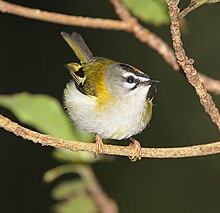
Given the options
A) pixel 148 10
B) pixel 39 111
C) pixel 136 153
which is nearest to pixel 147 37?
pixel 148 10

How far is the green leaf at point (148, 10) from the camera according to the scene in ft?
8.94

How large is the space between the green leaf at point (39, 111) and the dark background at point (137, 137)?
2.65 metres

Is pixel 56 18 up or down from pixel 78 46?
down

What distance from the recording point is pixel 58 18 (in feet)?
8.67

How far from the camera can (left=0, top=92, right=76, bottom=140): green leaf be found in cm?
260

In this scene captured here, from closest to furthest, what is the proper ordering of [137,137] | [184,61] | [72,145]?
[184,61]
[72,145]
[137,137]

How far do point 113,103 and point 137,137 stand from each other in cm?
241

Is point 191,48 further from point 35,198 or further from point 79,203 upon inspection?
point 79,203

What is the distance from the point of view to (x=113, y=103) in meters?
2.97

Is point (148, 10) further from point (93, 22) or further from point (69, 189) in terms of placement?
point (69, 189)

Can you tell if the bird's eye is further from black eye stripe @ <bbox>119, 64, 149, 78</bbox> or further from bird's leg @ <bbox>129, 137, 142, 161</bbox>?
bird's leg @ <bbox>129, 137, 142, 161</bbox>

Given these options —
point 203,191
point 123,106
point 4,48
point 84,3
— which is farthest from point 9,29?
point 123,106

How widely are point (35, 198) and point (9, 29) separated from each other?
6.15 ft

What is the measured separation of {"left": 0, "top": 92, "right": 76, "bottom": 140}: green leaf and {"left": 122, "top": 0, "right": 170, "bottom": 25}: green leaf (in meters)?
0.55
